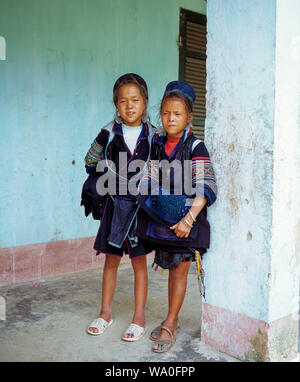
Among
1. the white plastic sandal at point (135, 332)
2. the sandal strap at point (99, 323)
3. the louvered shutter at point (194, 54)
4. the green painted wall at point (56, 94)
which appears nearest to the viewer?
the white plastic sandal at point (135, 332)

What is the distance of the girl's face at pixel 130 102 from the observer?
249 cm

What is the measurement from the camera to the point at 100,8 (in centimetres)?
390

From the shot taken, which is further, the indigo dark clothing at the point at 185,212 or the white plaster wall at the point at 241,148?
the indigo dark clothing at the point at 185,212

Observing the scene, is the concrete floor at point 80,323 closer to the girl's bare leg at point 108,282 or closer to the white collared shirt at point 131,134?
the girl's bare leg at point 108,282

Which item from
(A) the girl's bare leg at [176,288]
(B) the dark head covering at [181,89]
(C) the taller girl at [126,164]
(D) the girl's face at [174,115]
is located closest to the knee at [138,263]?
(C) the taller girl at [126,164]

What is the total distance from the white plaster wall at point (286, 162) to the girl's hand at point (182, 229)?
45 cm

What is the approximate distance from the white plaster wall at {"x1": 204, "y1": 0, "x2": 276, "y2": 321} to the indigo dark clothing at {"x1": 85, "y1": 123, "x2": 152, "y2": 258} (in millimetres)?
417

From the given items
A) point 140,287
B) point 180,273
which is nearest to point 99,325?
point 140,287

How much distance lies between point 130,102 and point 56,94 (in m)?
1.44

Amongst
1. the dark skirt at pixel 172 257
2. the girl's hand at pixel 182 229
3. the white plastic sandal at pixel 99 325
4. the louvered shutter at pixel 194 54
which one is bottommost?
the white plastic sandal at pixel 99 325

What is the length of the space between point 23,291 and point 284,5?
2.66 metres

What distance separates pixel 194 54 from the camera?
4.80m

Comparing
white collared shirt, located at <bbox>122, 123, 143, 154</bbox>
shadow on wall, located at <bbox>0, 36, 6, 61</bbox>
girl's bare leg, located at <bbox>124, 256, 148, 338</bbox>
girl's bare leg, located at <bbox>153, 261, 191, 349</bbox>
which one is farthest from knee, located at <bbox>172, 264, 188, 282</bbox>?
shadow on wall, located at <bbox>0, 36, 6, 61</bbox>
